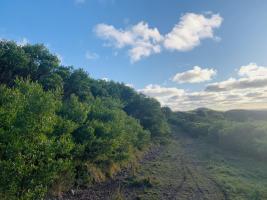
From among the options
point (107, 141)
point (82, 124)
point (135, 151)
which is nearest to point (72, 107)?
point (82, 124)

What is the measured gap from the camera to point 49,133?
2791 centimetres

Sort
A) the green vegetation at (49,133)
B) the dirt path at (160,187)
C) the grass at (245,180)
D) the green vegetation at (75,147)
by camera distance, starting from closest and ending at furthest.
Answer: the green vegetation at (49,133)
the green vegetation at (75,147)
the dirt path at (160,187)
the grass at (245,180)

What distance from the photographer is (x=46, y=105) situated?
23438 millimetres

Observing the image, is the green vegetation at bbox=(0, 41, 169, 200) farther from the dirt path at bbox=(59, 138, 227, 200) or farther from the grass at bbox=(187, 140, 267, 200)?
the grass at bbox=(187, 140, 267, 200)

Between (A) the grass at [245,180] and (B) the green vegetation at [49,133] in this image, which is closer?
(B) the green vegetation at [49,133]

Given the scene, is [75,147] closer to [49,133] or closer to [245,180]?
[49,133]

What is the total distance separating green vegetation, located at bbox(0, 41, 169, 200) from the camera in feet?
66.4

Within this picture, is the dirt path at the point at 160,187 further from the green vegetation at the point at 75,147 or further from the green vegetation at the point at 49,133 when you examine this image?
the green vegetation at the point at 49,133

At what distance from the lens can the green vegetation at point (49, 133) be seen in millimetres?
20234

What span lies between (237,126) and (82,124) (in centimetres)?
6419

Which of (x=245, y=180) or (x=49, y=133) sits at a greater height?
(x=49, y=133)

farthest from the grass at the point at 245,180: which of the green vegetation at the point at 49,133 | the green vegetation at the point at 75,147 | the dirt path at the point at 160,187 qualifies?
the green vegetation at the point at 49,133

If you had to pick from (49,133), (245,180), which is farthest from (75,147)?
(245,180)

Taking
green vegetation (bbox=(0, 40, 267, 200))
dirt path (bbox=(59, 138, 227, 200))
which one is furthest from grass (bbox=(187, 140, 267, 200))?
dirt path (bbox=(59, 138, 227, 200))
